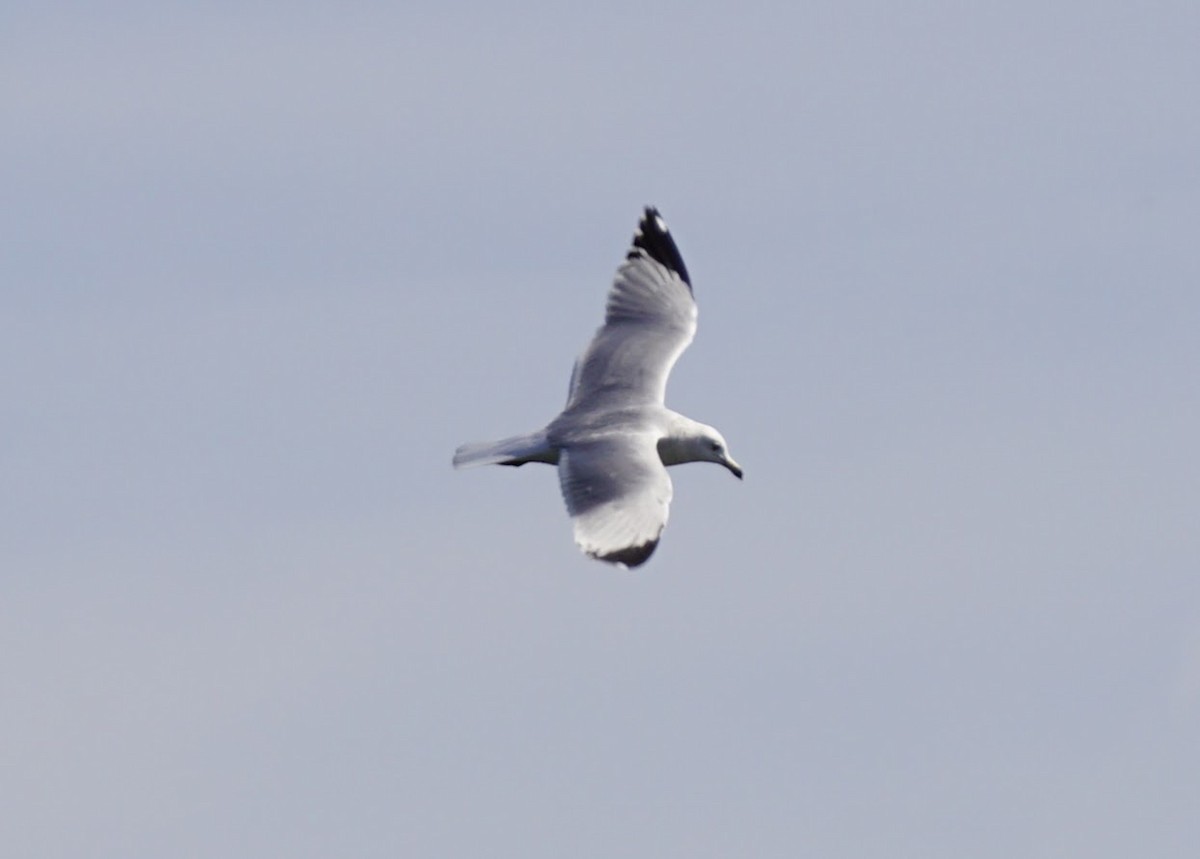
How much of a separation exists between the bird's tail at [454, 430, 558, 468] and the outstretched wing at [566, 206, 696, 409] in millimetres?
1392

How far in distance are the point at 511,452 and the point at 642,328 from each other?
3.32 metres

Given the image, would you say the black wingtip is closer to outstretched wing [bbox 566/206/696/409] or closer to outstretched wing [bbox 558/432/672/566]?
outstretched wing [bbox 566/206/696/409]

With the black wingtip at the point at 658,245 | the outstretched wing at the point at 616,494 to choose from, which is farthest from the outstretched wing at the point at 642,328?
the outstretched wing at the point at 616,494

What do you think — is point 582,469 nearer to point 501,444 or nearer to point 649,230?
point 501,444

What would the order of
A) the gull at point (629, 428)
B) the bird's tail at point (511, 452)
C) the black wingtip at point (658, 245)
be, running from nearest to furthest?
the gull at point (629, 428) → the bird's tail at point (511, 452) → the black wingtip at point (658, 245)

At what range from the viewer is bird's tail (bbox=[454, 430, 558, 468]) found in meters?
19.9

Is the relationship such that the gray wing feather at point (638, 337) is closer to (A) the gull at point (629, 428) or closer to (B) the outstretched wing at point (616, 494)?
(A) the gull at point (629, 428)

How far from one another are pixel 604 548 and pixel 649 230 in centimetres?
684

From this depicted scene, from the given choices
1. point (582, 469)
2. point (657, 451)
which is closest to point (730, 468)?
point (657, 451)

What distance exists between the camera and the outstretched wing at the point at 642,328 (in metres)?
21.8

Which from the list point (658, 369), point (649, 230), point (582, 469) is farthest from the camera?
point (649, 230)

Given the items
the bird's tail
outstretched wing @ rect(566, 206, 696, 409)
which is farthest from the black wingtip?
the bird's tail

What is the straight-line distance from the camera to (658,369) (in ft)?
72.7

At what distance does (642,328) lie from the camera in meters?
22.9
